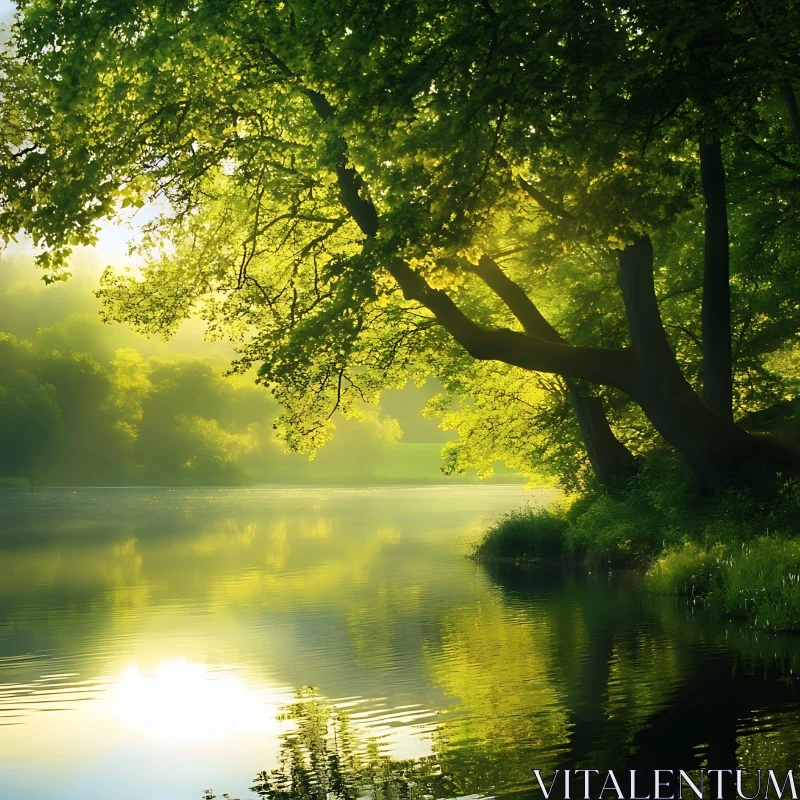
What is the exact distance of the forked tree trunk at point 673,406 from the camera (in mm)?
17297

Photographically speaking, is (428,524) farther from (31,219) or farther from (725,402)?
(31,219)

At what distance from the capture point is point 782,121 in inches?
765

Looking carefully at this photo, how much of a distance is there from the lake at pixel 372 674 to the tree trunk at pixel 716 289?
11.4 ft

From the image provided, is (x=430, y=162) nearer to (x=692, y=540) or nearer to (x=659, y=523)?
(x=692, y=540)

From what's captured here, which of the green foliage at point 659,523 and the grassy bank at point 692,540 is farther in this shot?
the green foliage at point 659,523

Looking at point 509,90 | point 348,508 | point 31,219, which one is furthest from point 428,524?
point 509,90

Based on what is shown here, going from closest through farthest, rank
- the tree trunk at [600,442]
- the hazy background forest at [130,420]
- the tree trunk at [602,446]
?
the tree trunk at [600,442] → the tree trunk at [602,446] → the hazy background forest at [130,420]

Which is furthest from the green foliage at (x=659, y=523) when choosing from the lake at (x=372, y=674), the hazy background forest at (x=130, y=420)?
the hazy background forest at (x=130, y=420)

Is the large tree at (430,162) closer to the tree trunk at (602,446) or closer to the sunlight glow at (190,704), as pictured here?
the tree trunk at (602,446)

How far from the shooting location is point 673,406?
17.3m

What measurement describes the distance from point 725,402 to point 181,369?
8365cm

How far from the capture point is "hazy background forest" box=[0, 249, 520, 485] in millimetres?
80456

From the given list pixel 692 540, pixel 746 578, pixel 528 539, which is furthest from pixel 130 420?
pixel 746 578

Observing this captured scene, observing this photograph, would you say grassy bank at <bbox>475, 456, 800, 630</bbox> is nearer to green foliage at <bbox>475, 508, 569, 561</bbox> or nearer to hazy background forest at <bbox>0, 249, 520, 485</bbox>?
green foliage at <bbox>475, 508, 569, 561</bbox>
